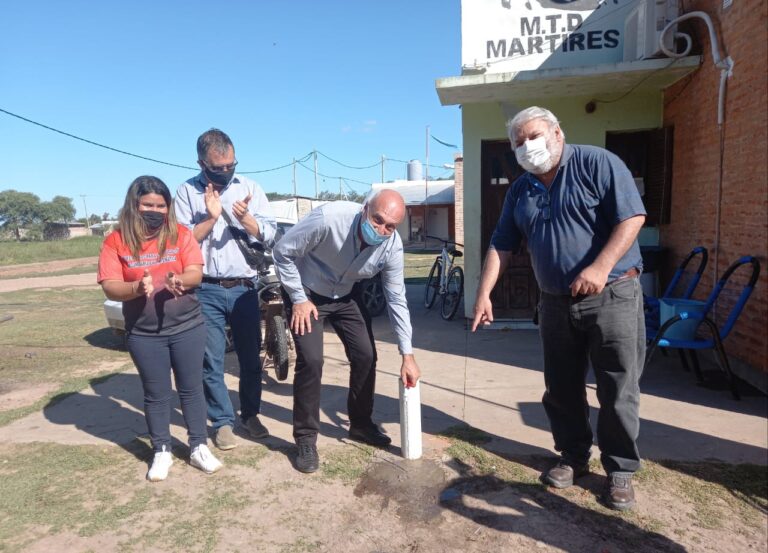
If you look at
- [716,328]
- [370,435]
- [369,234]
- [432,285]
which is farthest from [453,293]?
[369,234]

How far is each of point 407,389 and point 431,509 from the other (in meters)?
0.70

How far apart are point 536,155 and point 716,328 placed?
2712 mm

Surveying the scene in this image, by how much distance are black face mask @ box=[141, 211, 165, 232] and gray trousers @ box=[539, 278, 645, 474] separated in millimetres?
2224

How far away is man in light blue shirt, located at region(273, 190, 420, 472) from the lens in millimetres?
3031

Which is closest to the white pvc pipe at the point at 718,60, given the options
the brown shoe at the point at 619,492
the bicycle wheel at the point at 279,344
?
the brown shoe at the point at 619,492

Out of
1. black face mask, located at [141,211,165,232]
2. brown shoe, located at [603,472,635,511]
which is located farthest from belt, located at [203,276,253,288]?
brown shoe, located at [603,472,635,511]

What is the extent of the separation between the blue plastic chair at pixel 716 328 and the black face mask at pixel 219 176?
139 inches

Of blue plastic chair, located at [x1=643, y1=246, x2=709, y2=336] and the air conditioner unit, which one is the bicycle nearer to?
blue plastic chair, located at [x1=643, y1=246, x2=709, y2=336]

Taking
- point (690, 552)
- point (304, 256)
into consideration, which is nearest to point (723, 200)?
point (690, 552)

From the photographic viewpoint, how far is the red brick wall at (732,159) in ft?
13.4

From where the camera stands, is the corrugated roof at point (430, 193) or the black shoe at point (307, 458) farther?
the corrugated roof at point (430, 193)

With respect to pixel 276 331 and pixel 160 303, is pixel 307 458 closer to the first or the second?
pixel 160 303

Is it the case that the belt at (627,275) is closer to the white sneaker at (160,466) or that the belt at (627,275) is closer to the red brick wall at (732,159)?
the red brick wall at (732,159)

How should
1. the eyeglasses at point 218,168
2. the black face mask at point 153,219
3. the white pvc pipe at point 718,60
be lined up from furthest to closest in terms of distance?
1. the white pvc pipe at point 718,60
2. the eyeglasses at point 218,168
3. the black face mask at point 153,219
